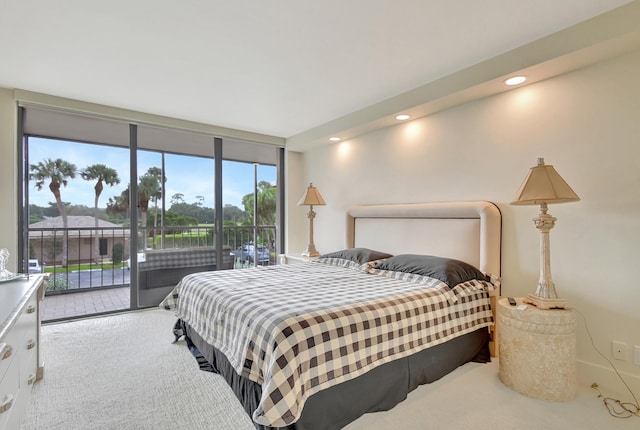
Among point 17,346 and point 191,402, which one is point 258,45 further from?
point 191,402

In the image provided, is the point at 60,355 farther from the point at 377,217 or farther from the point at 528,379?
the point at 528,379

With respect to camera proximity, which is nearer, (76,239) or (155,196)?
(155,196)

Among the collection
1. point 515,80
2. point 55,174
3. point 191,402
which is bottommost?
point 191,402

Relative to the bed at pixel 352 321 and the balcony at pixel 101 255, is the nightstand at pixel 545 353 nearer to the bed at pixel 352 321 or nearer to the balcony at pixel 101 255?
the bed at pixel 352 321

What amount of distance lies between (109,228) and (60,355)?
2.11 m

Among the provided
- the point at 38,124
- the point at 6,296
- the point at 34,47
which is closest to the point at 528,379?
the point at 6,296

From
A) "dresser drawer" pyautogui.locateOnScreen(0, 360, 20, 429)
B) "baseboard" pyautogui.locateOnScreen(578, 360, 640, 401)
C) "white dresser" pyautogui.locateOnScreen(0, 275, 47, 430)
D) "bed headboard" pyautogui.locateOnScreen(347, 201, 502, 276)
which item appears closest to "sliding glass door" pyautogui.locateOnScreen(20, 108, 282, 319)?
"white dresser" pyautogui.locateOnScreen(0, 275, 47, 430)

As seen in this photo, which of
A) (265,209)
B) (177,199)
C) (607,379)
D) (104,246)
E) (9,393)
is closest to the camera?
(9,393)

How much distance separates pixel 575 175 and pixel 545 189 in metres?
0.53

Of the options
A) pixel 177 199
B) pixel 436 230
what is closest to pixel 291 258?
pixel 177 199

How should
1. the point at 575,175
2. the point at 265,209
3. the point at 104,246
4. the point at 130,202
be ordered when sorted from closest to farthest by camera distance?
the point at 575,175, the point at 130,202, the point at 104,246, the point at 265,209

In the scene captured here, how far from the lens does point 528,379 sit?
2.10 m

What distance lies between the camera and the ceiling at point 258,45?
1.98 m

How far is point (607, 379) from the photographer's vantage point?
219cm
